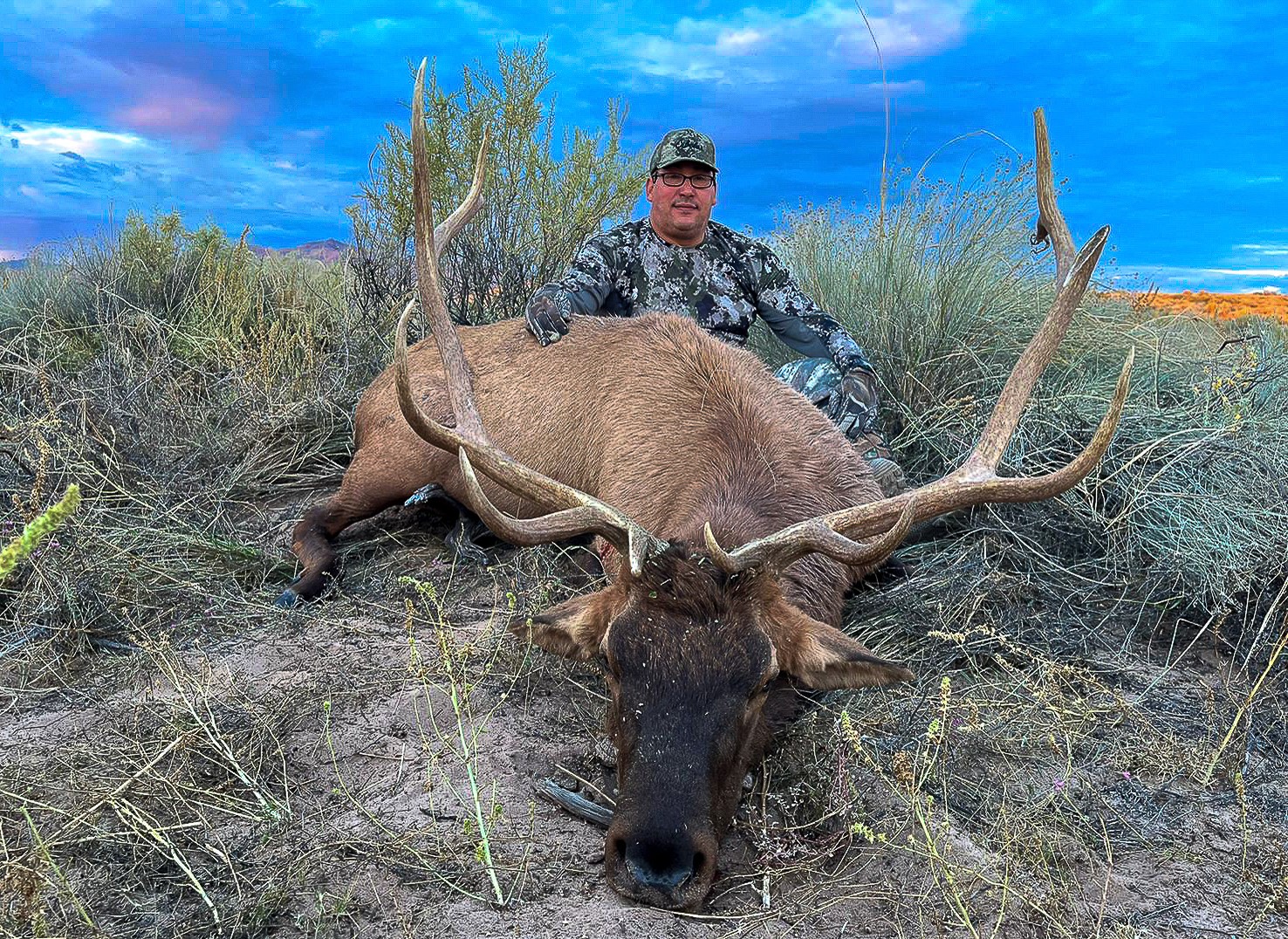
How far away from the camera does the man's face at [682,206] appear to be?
5824 millimetres

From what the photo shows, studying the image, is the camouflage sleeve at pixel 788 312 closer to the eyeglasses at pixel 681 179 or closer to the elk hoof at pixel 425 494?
the eyeglasses at pixel 681 179

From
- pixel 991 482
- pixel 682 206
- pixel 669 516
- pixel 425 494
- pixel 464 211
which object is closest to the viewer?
pixel 991 482

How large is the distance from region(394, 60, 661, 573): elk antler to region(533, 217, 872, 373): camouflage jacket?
6.69 ft

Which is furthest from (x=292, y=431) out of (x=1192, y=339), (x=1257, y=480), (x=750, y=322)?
(x=1192, y=339)

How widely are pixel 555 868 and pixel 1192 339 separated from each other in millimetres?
7218

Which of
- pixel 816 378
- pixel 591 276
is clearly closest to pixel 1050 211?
pixel 816 378

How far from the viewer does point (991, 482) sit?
126 inches

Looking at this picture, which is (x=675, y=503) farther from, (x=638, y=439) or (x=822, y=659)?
(x=822, y=659)

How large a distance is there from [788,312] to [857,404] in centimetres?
108

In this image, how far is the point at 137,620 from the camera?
4270 mm

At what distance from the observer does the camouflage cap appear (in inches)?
225

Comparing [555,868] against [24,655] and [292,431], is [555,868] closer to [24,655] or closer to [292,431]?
[24,655]

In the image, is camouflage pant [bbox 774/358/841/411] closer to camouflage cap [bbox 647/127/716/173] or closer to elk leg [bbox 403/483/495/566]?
camouflage cap [bbox 647/127/716/173]

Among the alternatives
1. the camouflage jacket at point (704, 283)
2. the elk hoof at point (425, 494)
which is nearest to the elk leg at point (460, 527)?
the elk hoof at point (425, 494)
